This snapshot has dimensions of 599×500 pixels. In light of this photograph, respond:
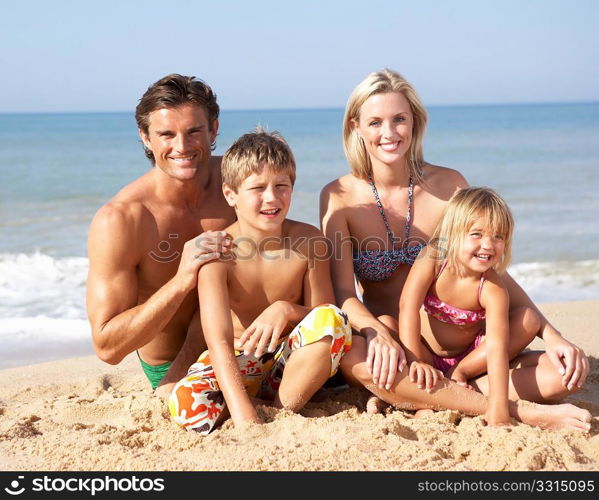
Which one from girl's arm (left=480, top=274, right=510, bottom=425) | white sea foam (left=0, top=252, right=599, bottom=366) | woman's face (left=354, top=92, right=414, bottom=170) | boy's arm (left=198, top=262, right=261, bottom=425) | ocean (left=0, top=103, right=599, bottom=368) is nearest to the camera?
boy's arm (left=198, top=262, right=261, bottom=425)

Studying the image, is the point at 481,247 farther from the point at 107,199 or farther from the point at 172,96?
the point at 107,199

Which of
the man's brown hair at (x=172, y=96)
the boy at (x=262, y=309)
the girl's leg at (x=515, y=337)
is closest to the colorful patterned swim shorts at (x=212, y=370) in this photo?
the boy at (x=262, y=309)

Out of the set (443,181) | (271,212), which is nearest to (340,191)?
(443,181)

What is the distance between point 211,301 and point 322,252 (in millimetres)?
621

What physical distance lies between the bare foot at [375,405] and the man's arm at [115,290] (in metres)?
1.03

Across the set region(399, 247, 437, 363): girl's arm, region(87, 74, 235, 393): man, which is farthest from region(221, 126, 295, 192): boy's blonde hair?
region(399, 247, 437, 363): girl's arm

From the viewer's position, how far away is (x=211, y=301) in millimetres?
3350

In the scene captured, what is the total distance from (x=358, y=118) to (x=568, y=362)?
1620mm

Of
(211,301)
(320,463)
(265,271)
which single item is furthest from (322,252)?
(320,463)

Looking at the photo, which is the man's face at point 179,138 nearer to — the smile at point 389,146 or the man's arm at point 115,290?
the man's arm at point 115,290

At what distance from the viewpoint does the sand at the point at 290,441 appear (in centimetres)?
287

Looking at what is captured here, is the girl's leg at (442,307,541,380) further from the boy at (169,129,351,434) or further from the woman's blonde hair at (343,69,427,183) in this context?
the woman's blonde hair at (343,69,427,183)

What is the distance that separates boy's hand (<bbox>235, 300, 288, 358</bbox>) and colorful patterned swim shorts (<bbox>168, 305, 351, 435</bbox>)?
94mm

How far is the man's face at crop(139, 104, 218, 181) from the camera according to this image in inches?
147
